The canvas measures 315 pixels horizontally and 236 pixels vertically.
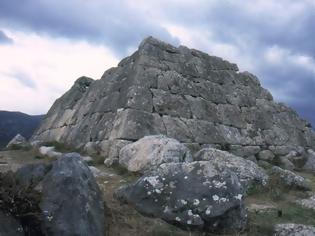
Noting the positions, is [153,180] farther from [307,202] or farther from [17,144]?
[17,144]

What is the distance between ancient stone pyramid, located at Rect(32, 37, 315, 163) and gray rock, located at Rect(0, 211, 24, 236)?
8.44m

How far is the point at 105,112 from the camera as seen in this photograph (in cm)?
1756

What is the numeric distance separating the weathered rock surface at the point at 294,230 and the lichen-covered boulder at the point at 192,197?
639 millimetres

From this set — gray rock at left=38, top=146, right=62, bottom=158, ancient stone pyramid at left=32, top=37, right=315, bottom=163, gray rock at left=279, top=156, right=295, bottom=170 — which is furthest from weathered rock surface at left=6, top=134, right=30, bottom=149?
gray rock at left=279, top=156, right=295, bottom=170

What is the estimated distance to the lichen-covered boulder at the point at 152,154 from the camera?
11820mm

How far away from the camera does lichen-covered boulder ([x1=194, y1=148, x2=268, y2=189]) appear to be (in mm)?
11156

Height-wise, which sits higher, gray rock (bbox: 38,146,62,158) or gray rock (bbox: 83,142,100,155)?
gray rock (bbox: 83,142,100,155)

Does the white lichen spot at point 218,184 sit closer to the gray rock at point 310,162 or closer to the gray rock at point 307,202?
the gray rock at point 307,202

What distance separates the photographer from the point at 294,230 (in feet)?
26.5

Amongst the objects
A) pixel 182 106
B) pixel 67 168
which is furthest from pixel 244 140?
pixel 67 168

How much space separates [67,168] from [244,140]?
466 inches

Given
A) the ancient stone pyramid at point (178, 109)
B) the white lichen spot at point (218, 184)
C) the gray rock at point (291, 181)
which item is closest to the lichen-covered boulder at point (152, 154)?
the ancient stone pyramid at point (178, 109)

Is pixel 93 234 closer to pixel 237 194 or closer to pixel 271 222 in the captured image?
pixel 237 194

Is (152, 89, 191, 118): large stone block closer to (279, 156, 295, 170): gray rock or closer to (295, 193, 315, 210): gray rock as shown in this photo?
(279, 156, 295, 170): gray rock
